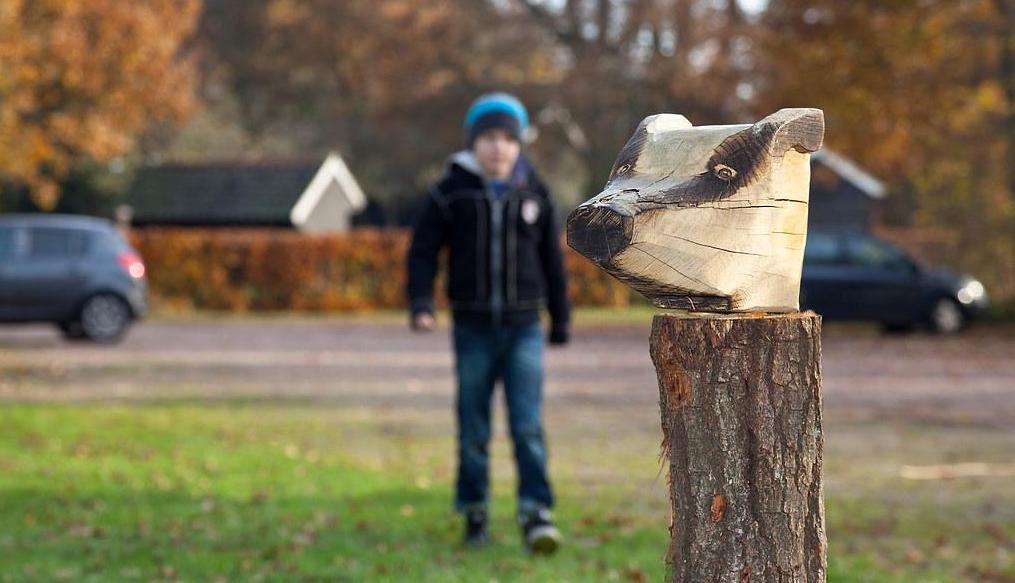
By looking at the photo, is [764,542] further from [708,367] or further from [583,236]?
[583,236]

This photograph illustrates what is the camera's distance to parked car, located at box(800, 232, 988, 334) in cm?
2300

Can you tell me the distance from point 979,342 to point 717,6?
18.2 metres

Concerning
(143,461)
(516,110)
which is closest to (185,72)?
(143,461)

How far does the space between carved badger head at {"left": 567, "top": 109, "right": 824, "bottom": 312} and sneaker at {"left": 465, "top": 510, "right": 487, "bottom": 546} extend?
3.34m

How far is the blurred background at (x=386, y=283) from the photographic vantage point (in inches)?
292

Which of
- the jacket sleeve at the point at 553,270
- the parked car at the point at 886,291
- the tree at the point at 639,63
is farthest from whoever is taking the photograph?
the tree at the point at 639,63

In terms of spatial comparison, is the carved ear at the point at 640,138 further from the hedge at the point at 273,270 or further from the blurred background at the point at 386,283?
the hedge at the point at 273,270

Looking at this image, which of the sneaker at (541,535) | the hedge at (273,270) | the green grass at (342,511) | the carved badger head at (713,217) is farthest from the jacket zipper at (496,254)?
the hedge at (273,270)

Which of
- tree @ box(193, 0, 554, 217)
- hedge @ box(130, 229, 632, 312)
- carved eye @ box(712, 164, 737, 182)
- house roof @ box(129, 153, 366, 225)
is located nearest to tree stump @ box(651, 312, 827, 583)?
carved eye @ box(712, 164, 737, 182)

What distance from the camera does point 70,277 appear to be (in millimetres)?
19734

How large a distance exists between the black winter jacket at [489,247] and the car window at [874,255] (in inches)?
686

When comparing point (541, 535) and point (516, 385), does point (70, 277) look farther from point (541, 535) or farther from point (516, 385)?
point (541, 535)

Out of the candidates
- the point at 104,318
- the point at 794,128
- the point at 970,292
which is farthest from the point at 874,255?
the point at 794,128

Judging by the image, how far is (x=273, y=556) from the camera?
652 centimetres
